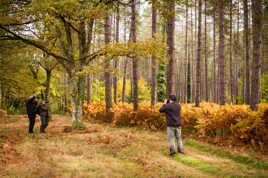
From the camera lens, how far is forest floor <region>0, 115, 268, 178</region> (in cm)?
484

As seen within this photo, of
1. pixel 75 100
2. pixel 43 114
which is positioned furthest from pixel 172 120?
pixel 43 114

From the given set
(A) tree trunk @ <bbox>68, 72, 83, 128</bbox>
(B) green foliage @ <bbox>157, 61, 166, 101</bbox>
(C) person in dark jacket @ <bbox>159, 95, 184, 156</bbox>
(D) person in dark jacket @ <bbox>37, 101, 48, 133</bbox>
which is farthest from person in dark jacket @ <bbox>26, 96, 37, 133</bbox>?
(B) green foliage @ <bbox>157, 61, 166, 101</bbox>

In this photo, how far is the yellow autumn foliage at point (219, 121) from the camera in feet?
23.8

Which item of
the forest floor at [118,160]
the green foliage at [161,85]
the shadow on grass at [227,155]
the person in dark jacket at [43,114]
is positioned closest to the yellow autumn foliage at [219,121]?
the forest floor at [118,160]

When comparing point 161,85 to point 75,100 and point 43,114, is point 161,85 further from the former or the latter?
point 43,114

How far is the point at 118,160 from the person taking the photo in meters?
5.84

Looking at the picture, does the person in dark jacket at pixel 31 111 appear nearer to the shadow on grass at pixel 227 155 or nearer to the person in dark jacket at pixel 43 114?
the person in dark jacket at pixel 43 114

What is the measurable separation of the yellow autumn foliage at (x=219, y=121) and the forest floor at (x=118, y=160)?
2.61 feet

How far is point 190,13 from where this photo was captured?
28109 mm

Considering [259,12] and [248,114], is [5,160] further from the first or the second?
Result: [259,12]

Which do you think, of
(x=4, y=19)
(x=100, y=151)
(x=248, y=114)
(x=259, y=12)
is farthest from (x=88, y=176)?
(x=259, y=12)

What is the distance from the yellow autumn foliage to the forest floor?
31.3 inches

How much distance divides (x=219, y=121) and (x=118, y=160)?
190 inches

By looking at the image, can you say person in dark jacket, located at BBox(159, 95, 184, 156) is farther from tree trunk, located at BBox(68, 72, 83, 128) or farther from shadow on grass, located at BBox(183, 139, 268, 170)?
tree trunk, located at BBox(68, 72, 83, 128)
